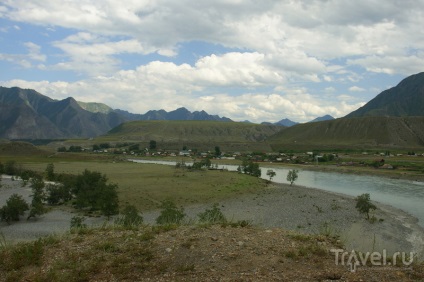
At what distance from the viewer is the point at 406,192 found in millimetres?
72312

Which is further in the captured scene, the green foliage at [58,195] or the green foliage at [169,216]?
the green foliage at [58,195]

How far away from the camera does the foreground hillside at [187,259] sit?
10.1 metres

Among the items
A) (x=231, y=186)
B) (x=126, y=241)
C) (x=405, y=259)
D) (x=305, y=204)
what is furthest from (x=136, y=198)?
(x=405, y=259)

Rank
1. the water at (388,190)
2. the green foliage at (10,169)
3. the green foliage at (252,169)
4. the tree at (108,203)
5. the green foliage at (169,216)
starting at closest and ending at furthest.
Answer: the green foliage at (169,216) → the tree at (108,203) → the water at (388,190) → the green foliage at (10,169) → the green foliage at (252,169)

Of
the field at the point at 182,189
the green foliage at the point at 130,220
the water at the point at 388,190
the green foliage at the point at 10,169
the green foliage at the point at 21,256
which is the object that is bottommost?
the water at the point at 388,190

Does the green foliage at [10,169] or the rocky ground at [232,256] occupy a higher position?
the rocky ground at [232,256]

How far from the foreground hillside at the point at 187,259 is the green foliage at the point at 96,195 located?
34.5 meters

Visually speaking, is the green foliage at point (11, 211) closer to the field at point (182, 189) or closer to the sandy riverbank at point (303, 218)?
the sandy riverbank at point (303, 218)

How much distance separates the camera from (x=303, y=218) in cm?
4559

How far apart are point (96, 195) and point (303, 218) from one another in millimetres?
28547

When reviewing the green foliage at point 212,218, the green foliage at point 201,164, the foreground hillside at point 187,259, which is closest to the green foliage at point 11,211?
the green foliage at point 212,218

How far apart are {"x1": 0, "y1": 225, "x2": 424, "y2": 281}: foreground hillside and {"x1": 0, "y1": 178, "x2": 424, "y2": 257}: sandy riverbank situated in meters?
16.4

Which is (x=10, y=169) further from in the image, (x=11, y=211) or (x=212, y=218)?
(x=212, y=218)

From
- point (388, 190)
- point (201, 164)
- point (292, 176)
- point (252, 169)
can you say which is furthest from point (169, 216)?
point (201, 164)
